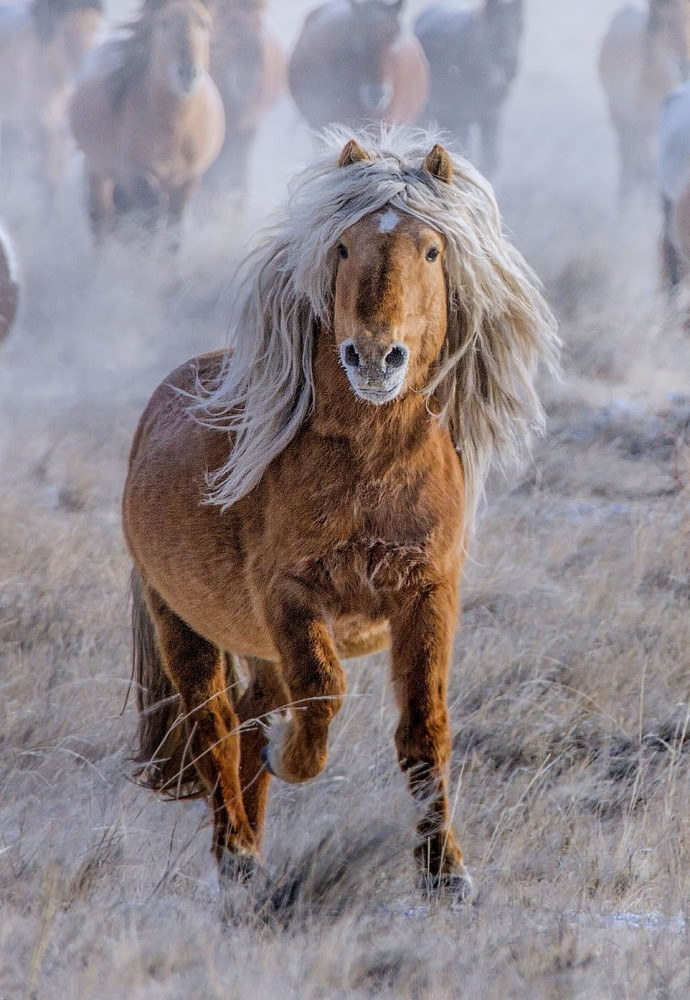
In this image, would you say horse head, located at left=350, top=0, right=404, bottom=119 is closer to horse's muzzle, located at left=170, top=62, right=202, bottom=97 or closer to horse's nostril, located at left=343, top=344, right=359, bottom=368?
horse's muzzle, located at left=170, top=62, right=202, bottom=97

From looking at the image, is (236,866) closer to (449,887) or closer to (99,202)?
(449,887)

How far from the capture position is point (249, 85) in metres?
17.1

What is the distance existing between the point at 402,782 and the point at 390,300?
3.66ft

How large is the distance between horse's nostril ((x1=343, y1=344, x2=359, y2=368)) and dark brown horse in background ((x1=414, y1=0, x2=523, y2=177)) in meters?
16.1

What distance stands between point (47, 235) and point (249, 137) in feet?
12.4

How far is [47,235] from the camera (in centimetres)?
1523

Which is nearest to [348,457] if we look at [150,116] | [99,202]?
[150,116]

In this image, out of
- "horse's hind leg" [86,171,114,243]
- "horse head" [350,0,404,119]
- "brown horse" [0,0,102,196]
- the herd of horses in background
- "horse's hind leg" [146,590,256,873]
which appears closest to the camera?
"horse's hind leg" [146,590,256,873]

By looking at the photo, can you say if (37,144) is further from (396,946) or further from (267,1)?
(396,946)

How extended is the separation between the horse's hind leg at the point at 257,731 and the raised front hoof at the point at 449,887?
26.4 inches

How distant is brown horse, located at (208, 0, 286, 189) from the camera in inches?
642

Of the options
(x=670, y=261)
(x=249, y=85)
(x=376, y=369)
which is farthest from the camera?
(x=249, y=85)

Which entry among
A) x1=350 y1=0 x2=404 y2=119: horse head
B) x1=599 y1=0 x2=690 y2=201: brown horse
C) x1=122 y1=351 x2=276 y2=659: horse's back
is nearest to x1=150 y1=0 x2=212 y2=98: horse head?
x1=350 y1=0 x2=404 y2=119: horse head

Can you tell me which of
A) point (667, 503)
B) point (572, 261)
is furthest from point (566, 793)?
point (572, 261)
